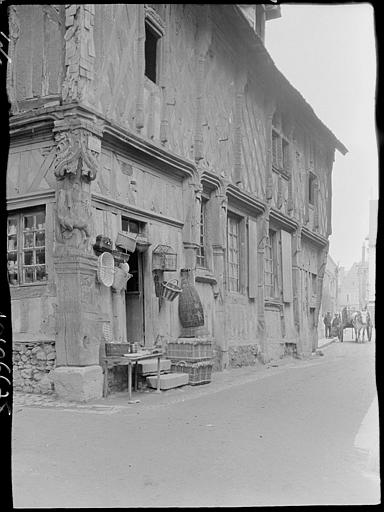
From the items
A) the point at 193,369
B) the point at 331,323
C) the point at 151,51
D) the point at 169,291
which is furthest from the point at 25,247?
the point at 331,323

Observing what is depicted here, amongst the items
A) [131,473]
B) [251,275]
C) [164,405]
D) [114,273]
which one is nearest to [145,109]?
[114,273]

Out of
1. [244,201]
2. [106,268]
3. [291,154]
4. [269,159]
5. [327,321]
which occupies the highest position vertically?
[291,154]

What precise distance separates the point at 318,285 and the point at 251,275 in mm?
1608

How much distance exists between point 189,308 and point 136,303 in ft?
2.40

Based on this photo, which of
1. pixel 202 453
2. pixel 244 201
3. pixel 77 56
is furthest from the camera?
pixel 244 201

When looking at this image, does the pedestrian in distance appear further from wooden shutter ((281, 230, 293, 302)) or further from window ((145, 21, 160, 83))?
window ((145, 21, 160, 83))

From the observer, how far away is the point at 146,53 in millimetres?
8086

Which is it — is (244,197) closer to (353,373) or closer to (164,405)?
(353,373)

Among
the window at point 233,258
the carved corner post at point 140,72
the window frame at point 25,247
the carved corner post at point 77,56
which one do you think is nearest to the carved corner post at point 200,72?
the window at point 233,258

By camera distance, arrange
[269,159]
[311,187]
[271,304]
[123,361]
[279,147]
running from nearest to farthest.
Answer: [123,361] → [271,304] → [269,159] → [279,147] → [311,187]

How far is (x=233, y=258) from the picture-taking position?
941cm

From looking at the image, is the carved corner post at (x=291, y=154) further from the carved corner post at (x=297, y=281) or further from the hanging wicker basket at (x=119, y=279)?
the hanging wicker basket at (x=119, y=279)

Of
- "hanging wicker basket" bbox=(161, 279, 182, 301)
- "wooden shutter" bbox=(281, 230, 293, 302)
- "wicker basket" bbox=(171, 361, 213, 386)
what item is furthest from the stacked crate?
"wooden shutter" bbox=(281, 230, 293, 302)

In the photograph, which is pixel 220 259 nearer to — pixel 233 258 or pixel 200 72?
pixel 233 258
